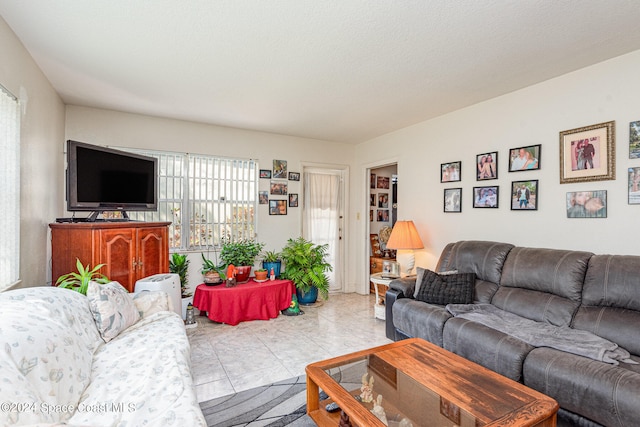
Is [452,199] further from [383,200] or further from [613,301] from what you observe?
[383,200]

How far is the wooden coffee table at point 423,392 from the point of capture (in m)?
1.42

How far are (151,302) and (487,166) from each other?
348 centimetres

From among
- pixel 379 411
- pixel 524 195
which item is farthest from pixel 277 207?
pixel 379 411

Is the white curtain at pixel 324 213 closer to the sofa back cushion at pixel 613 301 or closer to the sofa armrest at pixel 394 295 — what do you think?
the sofa armrest at pixel 394 295

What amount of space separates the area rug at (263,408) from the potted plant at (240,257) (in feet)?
6.30

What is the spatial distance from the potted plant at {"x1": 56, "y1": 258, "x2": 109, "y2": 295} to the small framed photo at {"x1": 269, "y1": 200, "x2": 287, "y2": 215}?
253cm

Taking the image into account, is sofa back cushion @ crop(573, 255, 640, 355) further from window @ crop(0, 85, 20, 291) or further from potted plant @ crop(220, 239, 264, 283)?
window @ crop(0, 85, 20, 291)

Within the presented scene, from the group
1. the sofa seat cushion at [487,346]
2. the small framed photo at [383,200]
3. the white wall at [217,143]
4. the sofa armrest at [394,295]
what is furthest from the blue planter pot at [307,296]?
the sofa seat cushion at [487,346]

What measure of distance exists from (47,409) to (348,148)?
Answer: 196 inches

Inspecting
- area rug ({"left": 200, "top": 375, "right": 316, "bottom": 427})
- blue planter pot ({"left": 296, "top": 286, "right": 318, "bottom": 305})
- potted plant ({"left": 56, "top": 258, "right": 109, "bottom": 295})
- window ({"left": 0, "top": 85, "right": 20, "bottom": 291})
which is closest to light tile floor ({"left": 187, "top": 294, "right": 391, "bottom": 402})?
area rug ({"left": 200, "top": 375, "right": 316, "bottom": 427})

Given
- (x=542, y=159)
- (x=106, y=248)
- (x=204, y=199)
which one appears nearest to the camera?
(x=106, y=248)

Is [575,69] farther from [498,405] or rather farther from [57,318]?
[57,318]

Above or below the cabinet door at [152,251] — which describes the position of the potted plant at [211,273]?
below

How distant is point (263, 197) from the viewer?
4777 mm
